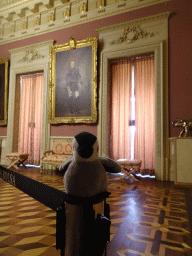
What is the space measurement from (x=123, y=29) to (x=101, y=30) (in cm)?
61

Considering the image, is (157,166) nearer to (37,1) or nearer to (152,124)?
(152,124)

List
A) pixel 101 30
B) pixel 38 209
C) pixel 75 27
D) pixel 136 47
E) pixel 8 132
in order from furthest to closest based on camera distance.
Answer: pixel 8 132 < pixel 75 27 < pixel 101 30 < pixel 136 47 < pixel 38 209

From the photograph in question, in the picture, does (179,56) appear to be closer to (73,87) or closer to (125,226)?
(73,87)

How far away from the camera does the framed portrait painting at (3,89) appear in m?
6.59

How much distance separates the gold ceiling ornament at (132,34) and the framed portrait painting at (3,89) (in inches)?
156

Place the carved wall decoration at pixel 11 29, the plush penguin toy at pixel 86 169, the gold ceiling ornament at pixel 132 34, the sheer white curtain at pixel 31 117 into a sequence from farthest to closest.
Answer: the carved wall decoration at pixel 11 29 < the sheer white curtain at pixel 31 117 < the gold ceiling ornament at pixel 132 34 < the plush penguin toy at pixel 86 169

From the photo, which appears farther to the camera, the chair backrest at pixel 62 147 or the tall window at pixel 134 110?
the chair backrest at pixel 62 147

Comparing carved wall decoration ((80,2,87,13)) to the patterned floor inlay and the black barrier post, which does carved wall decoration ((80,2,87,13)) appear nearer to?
the patterned floor inlay

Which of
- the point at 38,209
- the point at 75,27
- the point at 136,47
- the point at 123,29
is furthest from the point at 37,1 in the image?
the point at 38,209

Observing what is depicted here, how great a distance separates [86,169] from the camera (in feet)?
3.08

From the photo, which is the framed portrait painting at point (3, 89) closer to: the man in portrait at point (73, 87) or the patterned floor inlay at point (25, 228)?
the man in portrait at point (73, 87)

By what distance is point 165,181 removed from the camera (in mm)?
4234

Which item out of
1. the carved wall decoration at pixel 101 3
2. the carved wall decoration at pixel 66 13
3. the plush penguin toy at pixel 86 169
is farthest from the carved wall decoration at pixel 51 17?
the plush penguin toy at pixel 86 169

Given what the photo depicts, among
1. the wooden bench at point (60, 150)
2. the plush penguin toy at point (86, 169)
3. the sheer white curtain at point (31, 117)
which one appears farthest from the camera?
the sheer white curtain at point (31, 117)
